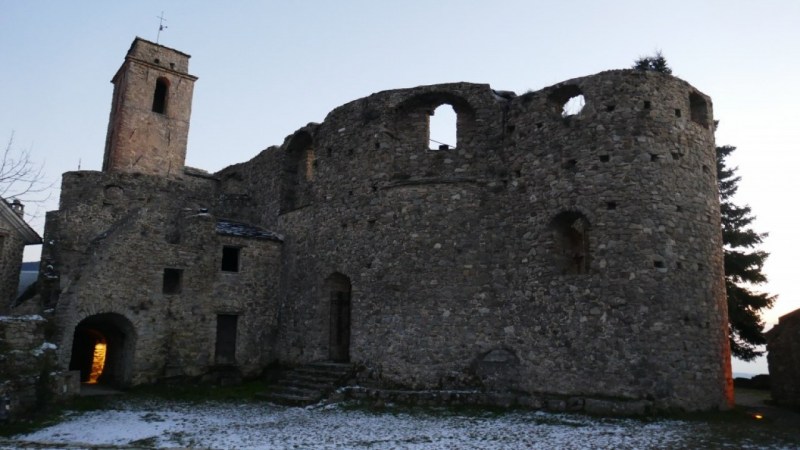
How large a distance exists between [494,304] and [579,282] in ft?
7.84

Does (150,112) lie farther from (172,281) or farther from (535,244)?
(535,244)

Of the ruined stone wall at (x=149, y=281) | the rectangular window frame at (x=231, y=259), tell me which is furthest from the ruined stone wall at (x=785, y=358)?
the rectangular window frame at (x=231, y=259)

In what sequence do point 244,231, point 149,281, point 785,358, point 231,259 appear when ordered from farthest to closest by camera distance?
point 244,231 < point 231,259 < point 149,281 < point 785,358

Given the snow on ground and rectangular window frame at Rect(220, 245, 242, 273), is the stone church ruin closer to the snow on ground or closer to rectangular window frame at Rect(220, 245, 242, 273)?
rectangular window frame at Rect(220, 245, 242, 273)

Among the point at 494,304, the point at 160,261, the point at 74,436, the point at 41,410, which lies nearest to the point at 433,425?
the point at 494,304

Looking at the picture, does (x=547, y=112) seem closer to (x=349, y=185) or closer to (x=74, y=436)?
(x=349, y=185)

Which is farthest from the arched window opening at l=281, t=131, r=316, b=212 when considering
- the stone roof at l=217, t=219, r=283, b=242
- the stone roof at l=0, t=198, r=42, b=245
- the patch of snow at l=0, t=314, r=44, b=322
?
the patch of snow at l=0, t=314, r=44, b=322

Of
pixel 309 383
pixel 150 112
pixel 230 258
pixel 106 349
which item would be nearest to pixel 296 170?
pixel 230 258

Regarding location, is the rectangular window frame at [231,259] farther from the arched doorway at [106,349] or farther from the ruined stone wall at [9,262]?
the ruined stone wall at [9,262]

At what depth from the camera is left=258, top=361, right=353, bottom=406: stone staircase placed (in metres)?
15.5

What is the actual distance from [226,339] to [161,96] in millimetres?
18507

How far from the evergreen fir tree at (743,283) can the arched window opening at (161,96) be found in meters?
28.3

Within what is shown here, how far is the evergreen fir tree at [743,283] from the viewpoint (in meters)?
22.3

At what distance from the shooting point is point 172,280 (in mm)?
19125
